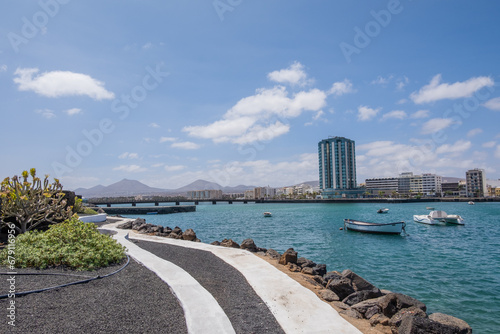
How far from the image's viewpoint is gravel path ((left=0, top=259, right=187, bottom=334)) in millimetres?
6133

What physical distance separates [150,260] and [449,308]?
12.3m

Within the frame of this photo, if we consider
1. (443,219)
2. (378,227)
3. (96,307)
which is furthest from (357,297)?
(443,219)

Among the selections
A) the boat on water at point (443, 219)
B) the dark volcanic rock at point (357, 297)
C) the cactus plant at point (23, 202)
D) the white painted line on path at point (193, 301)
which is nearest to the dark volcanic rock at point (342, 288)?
the dark volcanic rock at point (357, 297)

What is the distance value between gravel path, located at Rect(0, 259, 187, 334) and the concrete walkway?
15.0 inches

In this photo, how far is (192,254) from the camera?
1395 cm

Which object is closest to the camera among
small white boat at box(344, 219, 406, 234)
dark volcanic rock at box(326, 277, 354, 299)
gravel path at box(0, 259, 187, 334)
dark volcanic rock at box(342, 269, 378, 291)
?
gravel path at box(0, 259, 187, 334)

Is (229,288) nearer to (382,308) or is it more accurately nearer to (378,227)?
(382,308)

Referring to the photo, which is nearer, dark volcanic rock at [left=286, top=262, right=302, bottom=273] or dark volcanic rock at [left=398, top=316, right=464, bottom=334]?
dark volcanic rock at [left=398, top=316, right=464, bottom=334]

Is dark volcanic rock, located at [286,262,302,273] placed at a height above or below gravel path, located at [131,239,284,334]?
below

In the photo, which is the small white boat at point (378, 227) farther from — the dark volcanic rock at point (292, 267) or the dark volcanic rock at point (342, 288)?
the dark volcanic rock at point (342, 288)

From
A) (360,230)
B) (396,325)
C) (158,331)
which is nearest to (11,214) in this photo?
(158,331)

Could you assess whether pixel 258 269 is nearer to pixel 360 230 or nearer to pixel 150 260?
pixel 150 260

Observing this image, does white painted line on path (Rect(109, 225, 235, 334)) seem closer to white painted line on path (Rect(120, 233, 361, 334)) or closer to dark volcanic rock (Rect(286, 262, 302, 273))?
white painted line on path (Rect(120, 233, 361, 334))

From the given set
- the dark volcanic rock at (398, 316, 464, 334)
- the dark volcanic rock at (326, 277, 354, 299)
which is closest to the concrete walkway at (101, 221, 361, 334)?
the dark volcanic rock at (398, 316, 464, 334)
